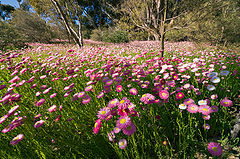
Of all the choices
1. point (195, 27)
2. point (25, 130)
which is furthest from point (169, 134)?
point (195, 27)

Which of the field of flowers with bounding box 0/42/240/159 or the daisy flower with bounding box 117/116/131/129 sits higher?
the daisy flower with bounding box 117/116/131/129

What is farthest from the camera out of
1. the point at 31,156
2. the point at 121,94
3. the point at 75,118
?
the point at 121,94

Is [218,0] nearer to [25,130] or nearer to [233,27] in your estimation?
[25,130]

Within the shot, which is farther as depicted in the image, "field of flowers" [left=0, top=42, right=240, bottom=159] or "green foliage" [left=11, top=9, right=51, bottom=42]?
"green foliage" [left=11, top=9, right=51, bottom=42]

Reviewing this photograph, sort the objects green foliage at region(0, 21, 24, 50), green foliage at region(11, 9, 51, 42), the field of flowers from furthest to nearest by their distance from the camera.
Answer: green foliage at region(11, 9, 51, 42) < green foliage at region(0, 21, 24, 50) < the field of flowers

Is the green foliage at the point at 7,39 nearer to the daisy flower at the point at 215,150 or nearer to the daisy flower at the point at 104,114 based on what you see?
the daisy flower at the point at 104,114

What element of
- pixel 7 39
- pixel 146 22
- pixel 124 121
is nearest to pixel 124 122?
pixel 124 121

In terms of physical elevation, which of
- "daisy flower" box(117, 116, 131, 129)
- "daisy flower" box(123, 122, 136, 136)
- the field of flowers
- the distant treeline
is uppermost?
the distant treeline

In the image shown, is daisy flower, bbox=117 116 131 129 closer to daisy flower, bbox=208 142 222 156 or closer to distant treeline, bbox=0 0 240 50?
daisy flower, bbox=208 142 222 156

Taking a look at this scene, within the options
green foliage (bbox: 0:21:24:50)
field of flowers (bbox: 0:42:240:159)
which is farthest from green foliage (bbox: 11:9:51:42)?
field of flowers (bbox: 0:42:240:159)

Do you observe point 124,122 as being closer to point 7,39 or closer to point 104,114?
point 104,114

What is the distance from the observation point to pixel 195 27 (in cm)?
309

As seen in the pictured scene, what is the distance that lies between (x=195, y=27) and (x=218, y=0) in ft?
2.17

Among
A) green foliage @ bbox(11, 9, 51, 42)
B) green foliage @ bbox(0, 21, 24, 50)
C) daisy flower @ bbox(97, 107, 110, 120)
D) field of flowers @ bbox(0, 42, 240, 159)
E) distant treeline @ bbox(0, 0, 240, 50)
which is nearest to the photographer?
daisy flower @ bbox(97, 107, 110, 120)
